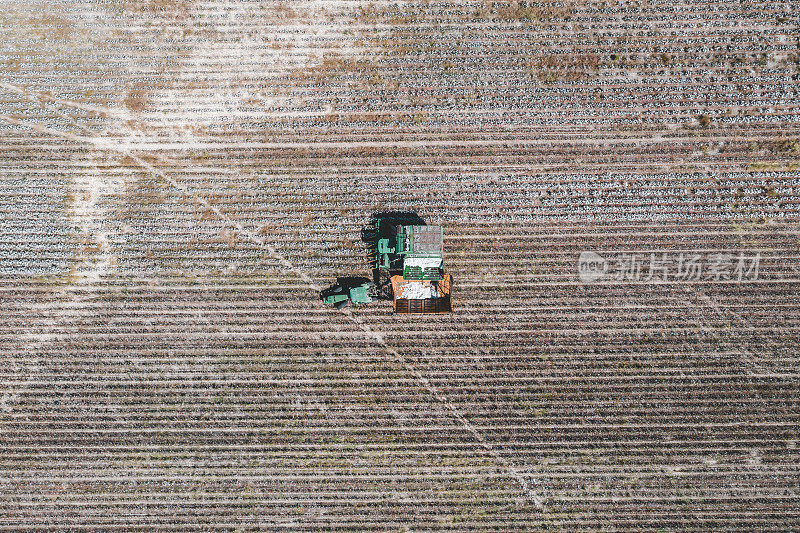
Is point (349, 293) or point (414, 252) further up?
point (414, 252)

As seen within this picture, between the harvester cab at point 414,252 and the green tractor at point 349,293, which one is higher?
the harvester cab at point 414,252

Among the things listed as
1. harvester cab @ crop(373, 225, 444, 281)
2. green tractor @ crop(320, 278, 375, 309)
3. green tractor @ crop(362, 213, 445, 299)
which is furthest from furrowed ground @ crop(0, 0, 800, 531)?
harvester cab @ crop(373, 225, 444, 281)

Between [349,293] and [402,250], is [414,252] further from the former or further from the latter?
[349,293]

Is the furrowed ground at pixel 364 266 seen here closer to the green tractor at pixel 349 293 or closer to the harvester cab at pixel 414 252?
the green tractor at pixel 349 293

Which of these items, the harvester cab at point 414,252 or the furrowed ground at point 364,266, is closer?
the harvester cab at point 414,252

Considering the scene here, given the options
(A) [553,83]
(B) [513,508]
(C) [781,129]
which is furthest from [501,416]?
(C) [781,129]

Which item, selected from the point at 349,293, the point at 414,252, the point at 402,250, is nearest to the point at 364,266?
the point at 349,293

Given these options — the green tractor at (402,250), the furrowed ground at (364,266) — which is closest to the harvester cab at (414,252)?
the green tractor at (402,250)

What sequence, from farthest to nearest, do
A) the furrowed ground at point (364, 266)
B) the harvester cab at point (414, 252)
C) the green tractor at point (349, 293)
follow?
the furrowed ground at point (364, 266), the green tractor at point (349, 293), the harvester cab at point (414, 252)

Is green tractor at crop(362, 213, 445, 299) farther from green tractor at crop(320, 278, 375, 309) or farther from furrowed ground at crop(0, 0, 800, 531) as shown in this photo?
furrowed ground at crop(0, 0, 800, 531)
